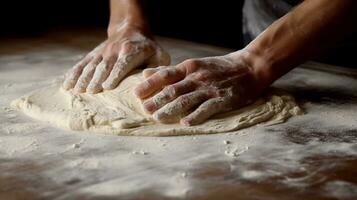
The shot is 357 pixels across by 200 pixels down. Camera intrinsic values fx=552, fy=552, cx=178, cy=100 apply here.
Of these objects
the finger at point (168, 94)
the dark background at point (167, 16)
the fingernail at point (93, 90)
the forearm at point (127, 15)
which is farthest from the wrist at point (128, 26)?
the dark background at point (167, 16)

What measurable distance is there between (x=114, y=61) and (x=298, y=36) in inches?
20.8

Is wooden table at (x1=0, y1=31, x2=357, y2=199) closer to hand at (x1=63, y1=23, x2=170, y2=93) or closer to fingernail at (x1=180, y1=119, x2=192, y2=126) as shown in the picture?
fingernail at (x1=180, y1=119, x2=192, y2=126)

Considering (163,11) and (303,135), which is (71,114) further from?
(163,11)

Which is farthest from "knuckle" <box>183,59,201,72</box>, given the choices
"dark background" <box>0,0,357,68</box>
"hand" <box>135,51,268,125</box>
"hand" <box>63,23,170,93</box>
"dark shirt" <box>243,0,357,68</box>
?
"dark background" <box>0,0,357,68</box>

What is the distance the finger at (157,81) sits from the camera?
1.40 meters

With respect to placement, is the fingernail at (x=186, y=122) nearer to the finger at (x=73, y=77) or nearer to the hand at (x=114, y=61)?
the hand at (x=114, y=61)

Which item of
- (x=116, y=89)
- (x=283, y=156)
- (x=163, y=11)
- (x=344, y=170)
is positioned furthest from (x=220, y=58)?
(x=163, y=11)

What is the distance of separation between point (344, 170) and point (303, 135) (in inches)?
8.2

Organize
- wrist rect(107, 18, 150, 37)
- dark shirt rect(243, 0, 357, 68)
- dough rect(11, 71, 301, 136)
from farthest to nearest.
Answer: dark shirt rect(243, 0, 357, 68), wrist rect(107, 18, 150, 37), dough rect(11, 71, 301, 136)

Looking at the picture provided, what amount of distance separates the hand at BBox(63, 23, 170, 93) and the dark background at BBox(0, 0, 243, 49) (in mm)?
1106

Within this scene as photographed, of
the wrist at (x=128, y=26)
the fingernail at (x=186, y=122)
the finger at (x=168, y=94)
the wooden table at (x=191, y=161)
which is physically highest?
the wrist at (x=128, y=26)

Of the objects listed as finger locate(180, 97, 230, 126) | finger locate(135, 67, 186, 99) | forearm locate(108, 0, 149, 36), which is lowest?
finger locate(180, 97, 230, 126)

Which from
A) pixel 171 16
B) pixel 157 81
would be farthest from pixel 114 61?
pixel 171 16

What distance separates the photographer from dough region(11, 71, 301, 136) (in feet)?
4.31
